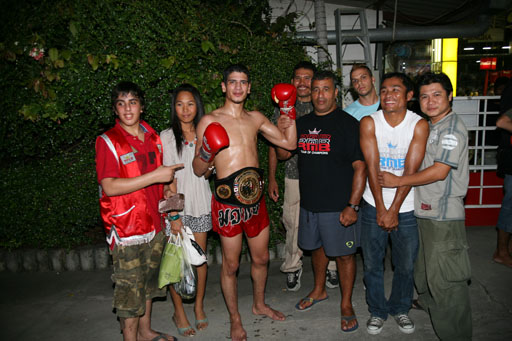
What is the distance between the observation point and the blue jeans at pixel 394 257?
114 inches

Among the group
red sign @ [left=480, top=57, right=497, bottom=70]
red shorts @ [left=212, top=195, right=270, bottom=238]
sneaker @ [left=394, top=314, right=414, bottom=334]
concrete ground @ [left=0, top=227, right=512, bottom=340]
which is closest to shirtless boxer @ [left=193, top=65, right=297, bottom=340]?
red shorts @ [left=212, top=195, right=270, bottom=238]

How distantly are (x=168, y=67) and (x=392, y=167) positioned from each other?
2324 mm

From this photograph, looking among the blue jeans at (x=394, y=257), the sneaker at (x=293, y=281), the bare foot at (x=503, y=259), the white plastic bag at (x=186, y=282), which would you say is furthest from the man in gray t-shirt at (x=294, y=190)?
the bare foot at (x=503, y=259)

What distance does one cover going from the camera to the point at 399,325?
3.02 metres

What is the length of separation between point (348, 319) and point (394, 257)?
66 centimetres

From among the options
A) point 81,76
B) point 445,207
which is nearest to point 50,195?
point 81,76

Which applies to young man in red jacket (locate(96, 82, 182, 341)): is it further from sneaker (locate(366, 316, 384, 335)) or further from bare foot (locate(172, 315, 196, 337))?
sneaker (locate(366, 316, 384, 335))

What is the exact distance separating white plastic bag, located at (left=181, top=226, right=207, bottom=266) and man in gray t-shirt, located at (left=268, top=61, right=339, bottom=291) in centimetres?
114

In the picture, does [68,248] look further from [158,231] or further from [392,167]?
[392,167]

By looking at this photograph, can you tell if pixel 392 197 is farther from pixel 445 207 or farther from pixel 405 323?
pixel 405 323

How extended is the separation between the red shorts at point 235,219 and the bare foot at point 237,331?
726mm

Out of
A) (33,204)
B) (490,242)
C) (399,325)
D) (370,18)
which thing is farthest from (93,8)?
(370,18)

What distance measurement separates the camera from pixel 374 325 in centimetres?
299

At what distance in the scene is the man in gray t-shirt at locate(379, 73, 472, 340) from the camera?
261cm
